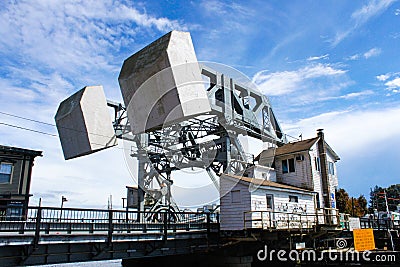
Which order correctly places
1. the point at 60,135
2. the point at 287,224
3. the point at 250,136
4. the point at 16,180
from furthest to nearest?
the point at 250,136, the point at 16,180, the point at 287,224, the point at 60,135

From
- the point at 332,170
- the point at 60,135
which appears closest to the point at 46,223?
the point at 60,135

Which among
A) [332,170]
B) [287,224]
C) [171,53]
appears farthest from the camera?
[332,170]

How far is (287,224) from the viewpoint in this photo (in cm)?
2314

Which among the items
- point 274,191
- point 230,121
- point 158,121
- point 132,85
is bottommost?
point 274,191

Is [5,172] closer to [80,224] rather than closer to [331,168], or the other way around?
[80,224]

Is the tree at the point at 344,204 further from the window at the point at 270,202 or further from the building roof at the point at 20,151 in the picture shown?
the building roof at the point at 20,151

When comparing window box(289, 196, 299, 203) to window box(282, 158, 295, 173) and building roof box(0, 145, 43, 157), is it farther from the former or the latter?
building roof box(0, 145, 43, 157)

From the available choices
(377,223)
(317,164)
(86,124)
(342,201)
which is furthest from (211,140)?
(342,201)

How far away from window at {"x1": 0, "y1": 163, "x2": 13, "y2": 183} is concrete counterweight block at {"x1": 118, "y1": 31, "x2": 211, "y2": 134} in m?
16.4

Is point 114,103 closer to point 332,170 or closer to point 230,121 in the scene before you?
point 230,121

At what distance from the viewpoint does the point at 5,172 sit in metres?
24.6

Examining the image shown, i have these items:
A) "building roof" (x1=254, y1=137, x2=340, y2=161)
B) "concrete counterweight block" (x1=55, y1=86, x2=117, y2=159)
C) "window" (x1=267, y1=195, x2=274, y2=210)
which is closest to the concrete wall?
"window" (x1=267, y1=195, x2=274, y2=210)

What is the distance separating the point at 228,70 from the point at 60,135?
12316 mm

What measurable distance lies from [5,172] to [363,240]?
2478 centimetres
